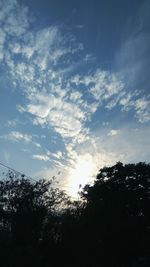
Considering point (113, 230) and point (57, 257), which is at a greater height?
point (113, 230)

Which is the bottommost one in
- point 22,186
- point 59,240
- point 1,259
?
point 1,259

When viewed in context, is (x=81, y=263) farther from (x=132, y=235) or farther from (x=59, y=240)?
(x=132, y=235)

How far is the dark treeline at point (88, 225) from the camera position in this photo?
33969 mm

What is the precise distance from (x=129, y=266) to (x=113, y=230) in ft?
23.9

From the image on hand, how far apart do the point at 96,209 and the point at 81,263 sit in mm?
6062

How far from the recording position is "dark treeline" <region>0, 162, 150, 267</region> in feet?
111

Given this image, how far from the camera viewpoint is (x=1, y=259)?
21172 millimetres

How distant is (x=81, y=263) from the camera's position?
3456cm

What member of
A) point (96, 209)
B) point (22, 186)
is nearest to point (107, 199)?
point (96, 209)

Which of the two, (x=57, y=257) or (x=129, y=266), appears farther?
(x=129, y=266)

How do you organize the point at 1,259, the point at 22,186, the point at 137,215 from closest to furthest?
1. the point at 1,259
2. the point at 137,215
3. the point at 22,186

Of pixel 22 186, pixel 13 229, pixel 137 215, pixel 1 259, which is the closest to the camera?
pixel 1 259

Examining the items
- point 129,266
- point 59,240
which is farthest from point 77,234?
point 129,266

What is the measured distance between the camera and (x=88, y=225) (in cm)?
3494
